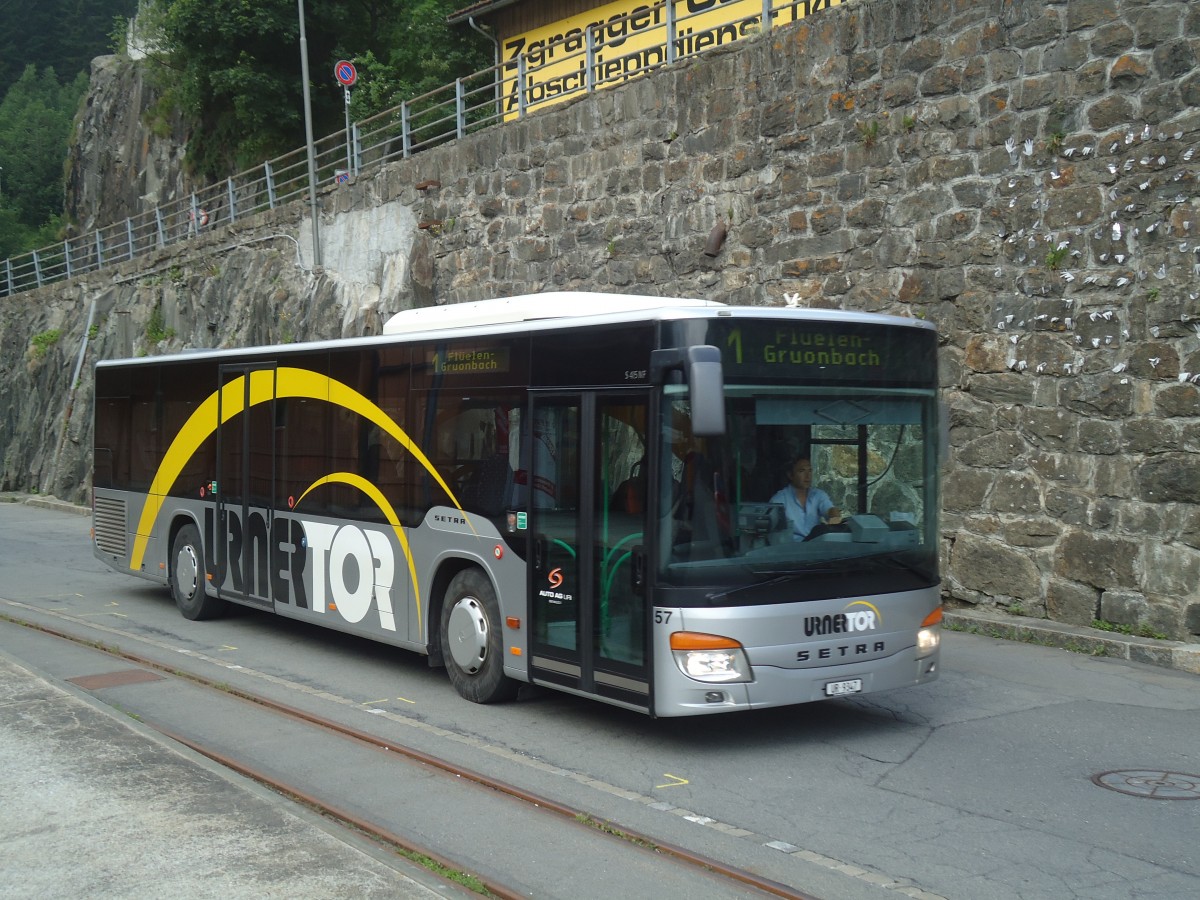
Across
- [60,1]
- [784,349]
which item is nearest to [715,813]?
[784,349]

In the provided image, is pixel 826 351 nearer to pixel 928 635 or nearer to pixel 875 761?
pixel 928 635

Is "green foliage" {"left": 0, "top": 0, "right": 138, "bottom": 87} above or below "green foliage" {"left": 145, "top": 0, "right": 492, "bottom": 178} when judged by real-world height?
above

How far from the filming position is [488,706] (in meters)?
8.97

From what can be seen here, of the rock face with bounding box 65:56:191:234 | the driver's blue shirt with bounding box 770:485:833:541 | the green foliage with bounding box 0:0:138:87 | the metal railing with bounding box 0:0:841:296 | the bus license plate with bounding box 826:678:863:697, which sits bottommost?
the bus license plate with bounding box 826:678:863:697

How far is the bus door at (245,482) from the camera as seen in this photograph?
11.8 m

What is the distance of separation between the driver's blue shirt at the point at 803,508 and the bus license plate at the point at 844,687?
2.94ft

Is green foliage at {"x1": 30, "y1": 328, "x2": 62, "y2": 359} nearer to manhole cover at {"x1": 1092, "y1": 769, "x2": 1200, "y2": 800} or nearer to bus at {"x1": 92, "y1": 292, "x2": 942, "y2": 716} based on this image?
bus at {"x1": 92, "y1": 292, "x2": 942, "y2": 716}

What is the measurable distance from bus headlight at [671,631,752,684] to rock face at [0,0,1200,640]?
208 inches

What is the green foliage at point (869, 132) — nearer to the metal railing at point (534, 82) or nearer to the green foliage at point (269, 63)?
the metal railing at point (534, 82)

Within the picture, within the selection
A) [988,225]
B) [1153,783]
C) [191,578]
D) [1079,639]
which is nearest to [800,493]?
[1153,783]

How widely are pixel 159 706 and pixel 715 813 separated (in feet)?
14.7

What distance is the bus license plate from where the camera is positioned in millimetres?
7453

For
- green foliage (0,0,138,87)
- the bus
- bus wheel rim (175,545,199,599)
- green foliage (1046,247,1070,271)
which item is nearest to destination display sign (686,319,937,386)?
the bus

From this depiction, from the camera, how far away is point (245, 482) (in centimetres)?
1216
